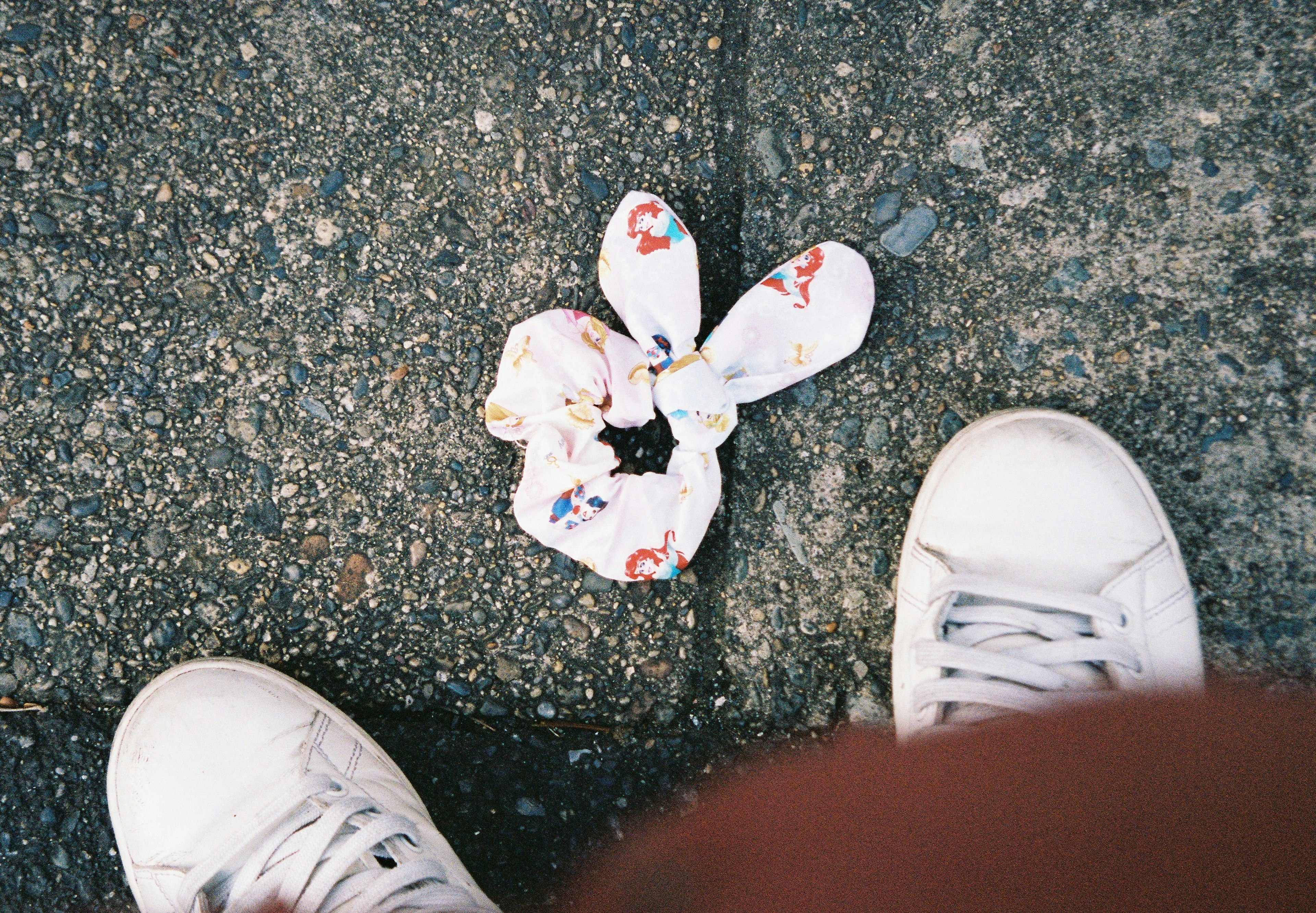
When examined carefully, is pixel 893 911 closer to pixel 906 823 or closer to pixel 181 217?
pixel 906 823

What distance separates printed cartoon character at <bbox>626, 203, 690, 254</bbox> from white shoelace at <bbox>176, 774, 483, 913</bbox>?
1142 mm

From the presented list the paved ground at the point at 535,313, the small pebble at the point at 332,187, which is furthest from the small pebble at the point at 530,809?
the small pebble at the point at 332,187

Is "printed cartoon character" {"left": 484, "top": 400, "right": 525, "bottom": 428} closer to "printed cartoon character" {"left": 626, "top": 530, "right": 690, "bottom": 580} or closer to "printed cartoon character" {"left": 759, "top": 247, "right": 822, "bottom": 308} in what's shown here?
"printed cartoon character" {"left": 626, "top": 530, "right": 690, "bottom": 580}

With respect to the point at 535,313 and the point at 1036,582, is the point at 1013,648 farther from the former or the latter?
the point at 535,313

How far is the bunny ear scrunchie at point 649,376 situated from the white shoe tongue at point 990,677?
549 millimetres

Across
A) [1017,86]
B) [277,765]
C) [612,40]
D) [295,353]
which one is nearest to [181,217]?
[295,353]

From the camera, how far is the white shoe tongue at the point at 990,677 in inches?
54.8

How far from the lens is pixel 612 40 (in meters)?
1.64

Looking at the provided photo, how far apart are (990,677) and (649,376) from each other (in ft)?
2.71

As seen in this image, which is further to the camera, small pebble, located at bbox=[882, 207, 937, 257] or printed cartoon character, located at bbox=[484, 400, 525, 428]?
small pebble, located at bbox=[882, 207, 937, 257]

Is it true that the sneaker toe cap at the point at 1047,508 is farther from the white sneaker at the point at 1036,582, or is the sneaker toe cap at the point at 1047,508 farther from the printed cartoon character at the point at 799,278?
the printed cartoon character at the point at 799,278

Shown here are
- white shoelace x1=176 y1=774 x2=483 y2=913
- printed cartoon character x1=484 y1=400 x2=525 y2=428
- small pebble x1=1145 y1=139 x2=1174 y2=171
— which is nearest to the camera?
white shoelace x1=176 y1=774 x2=483 y2=913

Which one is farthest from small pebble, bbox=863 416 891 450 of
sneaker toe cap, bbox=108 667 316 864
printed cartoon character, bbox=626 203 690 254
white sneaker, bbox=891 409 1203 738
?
sneaker toe cap, bbox=108 667 316 864

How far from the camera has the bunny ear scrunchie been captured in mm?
1433
